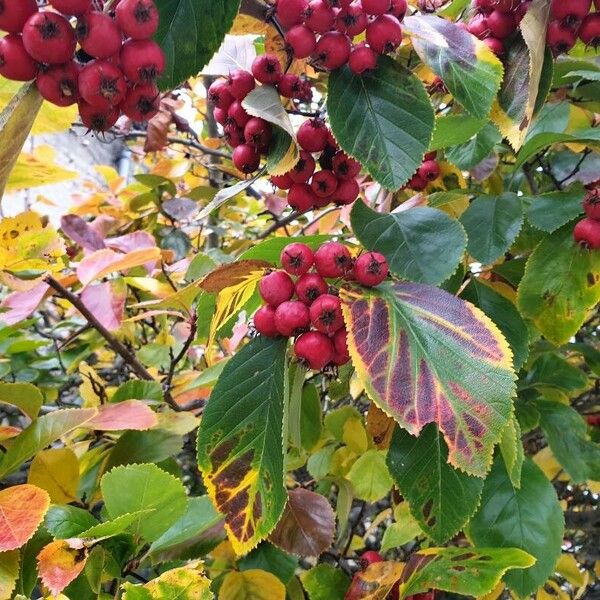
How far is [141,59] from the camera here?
65 centimetres

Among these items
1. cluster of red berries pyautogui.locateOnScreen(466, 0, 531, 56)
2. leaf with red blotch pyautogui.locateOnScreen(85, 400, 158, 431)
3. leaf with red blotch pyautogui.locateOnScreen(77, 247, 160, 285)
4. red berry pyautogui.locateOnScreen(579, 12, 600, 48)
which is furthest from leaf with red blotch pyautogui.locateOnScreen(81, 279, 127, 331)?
red berry pyautogui.locateOnScreen(579, 12, 600, 48)

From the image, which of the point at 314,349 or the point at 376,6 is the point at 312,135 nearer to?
the point at 376,6

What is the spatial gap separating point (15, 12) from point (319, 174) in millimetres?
422

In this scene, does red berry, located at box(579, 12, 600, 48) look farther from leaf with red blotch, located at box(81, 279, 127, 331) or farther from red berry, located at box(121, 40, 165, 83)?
leaf with red blotch, located at box(81, 279, 127, 331)

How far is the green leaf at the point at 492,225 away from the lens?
1055 millimetres

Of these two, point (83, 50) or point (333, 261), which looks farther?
point (333, 261)

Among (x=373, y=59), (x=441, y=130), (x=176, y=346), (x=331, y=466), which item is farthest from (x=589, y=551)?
(x=373, y=59)

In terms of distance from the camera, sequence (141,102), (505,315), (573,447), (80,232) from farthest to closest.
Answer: (80,232)
(573,447)
(505,315)
(141,102)

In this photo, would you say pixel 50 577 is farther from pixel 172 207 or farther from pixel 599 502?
pixel 599 502

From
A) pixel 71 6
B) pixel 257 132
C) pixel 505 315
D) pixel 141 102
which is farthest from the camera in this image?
pixel 505 315

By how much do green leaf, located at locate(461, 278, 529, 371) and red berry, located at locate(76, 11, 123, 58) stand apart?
72cm

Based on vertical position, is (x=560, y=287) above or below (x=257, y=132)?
below

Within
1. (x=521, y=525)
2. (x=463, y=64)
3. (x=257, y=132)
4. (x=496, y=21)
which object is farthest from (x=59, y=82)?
(x=521, y=525)

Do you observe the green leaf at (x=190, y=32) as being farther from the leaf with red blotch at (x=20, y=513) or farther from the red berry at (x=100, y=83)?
the leaf with red blotch at (x=20, y=513)
